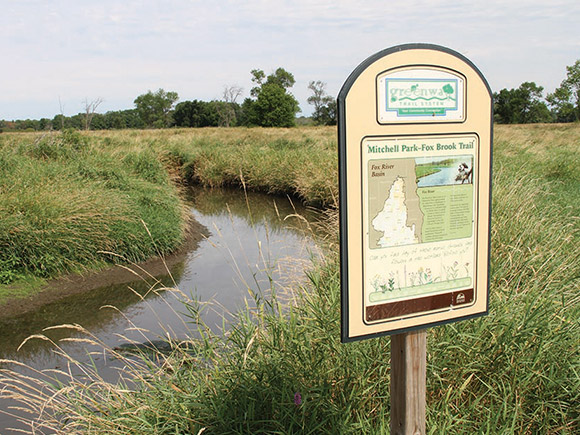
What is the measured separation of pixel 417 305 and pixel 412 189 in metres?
0.40

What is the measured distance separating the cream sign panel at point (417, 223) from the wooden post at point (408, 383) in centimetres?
12

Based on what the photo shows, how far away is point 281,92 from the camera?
181 feet

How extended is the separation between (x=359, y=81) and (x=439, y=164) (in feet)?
1.34

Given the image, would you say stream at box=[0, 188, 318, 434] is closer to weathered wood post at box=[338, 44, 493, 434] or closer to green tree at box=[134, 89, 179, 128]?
weathered wood post at box=[338, 44, 493, 434]

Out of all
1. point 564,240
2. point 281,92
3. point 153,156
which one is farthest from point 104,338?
point 281,92

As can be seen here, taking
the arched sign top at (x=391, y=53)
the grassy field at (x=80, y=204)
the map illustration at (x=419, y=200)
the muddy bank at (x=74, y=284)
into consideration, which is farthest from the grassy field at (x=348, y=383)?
the muddy bank at (x=74, y=284)

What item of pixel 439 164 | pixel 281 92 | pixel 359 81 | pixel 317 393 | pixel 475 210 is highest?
pixel 281 92

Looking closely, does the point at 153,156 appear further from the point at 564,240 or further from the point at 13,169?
the point at 564,240

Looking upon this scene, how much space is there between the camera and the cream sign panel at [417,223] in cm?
170

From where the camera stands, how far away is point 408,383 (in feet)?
5.87

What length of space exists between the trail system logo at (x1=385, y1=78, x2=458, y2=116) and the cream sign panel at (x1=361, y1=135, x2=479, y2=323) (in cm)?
10

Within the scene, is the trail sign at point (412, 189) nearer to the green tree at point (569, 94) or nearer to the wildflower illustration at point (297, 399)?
the wildflower illustration at point (297, 399)

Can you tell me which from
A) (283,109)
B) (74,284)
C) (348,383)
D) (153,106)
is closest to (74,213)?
(74,284)

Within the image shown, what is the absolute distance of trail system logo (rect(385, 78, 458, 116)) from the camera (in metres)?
1.70
